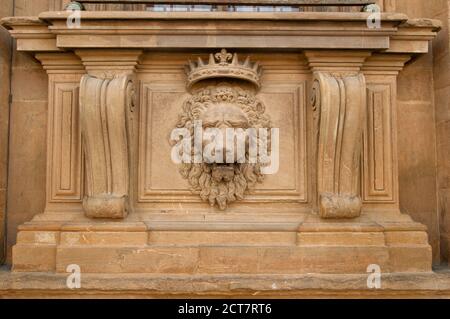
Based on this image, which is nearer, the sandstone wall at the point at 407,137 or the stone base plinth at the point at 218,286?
the stone base plinth at the point at 218,286

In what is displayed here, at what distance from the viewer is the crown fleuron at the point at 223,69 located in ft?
13.2

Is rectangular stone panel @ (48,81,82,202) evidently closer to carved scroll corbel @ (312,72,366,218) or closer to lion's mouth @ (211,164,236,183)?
lion's mouth @ (211,164,236,183)

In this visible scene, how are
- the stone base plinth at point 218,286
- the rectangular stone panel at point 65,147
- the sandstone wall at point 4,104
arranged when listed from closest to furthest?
the stone base plinth at point 218,286, the rectangular stone panel at point 65,147, the sandstone wall at point 4,104

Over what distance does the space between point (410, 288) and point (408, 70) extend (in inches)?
73.0

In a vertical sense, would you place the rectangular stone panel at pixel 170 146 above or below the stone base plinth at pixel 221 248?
above

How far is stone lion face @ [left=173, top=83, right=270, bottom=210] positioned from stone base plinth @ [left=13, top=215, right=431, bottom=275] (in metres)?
0.27

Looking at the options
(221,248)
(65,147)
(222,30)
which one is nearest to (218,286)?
(221,248)

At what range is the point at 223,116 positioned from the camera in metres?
4.01

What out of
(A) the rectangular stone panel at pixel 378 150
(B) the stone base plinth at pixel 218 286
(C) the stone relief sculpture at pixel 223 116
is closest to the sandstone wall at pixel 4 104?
(B) the stone base plinth at pixel 218 286

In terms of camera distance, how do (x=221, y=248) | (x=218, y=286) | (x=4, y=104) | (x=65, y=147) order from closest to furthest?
(x=218, y=286)
(x=221, y=248)
(x=65, y=147)
(x=4, y=104)

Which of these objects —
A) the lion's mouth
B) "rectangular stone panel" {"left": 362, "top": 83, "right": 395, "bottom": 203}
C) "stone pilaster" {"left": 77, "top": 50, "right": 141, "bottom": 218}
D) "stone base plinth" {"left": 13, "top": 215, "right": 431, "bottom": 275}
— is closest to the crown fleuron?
"stone pilaster" {"left": 77, "top": 50, "right": 141, "bottom": 218}

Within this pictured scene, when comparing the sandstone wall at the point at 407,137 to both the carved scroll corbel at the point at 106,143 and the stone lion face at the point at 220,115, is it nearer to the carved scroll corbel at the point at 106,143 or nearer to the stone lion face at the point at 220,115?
the carved scroll corbel at the point at 106,143

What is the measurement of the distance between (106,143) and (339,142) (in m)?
1.79

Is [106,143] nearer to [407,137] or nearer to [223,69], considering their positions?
[223,69]
